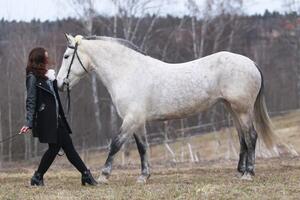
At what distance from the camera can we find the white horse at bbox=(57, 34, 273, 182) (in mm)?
7789

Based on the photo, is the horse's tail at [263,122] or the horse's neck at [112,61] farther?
the horse's tail at [263,122]

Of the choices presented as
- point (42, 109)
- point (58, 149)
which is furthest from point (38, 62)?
point (58, 149)

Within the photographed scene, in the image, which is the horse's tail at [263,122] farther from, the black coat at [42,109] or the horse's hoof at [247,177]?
the black coat at [42,109]

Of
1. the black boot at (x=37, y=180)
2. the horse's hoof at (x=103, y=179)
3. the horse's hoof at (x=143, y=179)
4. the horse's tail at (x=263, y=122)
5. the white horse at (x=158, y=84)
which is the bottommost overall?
the horse's hoof at (x=143, y=179)

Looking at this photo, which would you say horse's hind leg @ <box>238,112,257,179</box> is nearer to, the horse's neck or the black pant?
the horse's neck

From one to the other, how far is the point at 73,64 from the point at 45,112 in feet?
3.71

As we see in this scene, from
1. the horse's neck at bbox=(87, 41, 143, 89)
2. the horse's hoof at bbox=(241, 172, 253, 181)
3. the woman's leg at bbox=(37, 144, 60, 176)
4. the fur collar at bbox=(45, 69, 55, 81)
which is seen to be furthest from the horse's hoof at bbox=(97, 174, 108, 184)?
the horse's hoof at bbox=(241, 172, 253, 181)

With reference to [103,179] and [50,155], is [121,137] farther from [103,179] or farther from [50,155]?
[50,155]

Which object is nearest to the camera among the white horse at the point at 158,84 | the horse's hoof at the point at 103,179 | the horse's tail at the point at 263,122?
the horse's hoof at the point at 103,179

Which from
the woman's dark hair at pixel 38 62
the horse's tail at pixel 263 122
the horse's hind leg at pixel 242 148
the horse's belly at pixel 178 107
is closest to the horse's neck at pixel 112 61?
the horse's belly at pixel 178 107

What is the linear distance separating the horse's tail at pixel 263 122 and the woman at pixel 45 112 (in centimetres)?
275

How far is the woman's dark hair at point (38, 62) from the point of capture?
7230mm

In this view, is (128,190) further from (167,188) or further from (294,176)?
(294,176)

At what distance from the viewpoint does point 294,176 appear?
799cm
